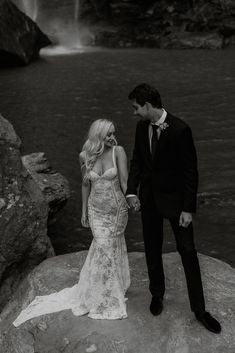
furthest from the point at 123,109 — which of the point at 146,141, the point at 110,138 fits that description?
the point at 146,141

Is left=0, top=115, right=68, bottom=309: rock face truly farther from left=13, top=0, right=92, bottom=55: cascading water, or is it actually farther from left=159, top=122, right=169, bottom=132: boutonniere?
left=13, top=0, right=92, bottom=55: cascading water

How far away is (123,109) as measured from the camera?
61.4ft

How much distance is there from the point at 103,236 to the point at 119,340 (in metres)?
1.05

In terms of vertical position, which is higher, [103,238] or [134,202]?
[134,202]

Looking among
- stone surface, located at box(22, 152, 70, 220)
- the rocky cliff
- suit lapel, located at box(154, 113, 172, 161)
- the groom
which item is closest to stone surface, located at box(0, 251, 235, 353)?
the groom

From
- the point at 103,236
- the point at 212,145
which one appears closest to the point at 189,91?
the point at 212,145

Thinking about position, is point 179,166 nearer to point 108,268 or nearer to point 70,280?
point 108,268

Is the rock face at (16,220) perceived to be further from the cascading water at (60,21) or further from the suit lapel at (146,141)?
the cascading water at (60,21)

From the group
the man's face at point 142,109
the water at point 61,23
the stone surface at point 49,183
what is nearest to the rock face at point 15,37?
the water at point 61,23

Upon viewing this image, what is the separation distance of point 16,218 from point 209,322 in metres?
2.88

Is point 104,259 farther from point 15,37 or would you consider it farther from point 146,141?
point 15,37

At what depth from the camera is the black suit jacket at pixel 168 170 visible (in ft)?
17.3

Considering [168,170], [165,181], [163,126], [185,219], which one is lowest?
[185,219]

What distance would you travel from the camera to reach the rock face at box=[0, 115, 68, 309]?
7.23m
